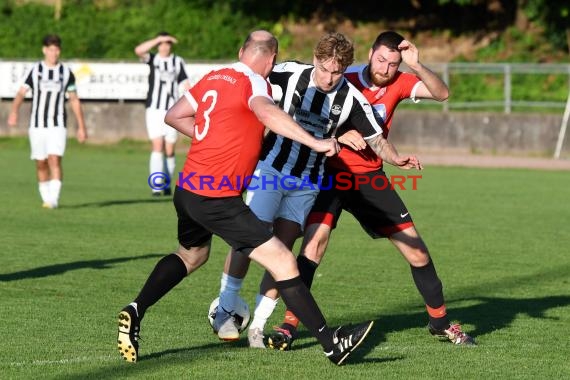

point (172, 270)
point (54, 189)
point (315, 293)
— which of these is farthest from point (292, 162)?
point (54, 189)

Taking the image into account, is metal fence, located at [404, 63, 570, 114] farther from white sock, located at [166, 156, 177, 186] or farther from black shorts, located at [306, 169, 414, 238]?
black shorts, located at [306, 169, 414, 238]

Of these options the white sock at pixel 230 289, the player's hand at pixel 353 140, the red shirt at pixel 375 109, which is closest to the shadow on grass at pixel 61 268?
the white sock at pixel 230 289

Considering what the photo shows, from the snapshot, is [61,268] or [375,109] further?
[61,268]

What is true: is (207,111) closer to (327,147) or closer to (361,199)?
(327,147)

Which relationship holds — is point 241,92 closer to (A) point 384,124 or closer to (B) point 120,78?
(A) point 384,124

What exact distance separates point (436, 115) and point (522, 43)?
6964mm

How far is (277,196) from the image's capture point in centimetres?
707

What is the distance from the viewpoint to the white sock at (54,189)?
586 inches

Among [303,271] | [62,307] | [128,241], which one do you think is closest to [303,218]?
[303,271]

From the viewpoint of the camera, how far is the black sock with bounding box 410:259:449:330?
24.3ft

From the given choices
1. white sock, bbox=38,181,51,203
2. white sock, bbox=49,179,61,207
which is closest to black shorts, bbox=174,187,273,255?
white sock, bbox=49,179,61,207

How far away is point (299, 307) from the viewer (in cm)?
646

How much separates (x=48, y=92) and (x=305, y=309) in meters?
9.34

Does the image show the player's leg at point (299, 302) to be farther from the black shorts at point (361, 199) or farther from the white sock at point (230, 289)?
the black shorts at point (361, 199)
